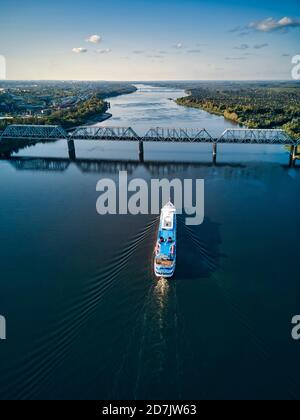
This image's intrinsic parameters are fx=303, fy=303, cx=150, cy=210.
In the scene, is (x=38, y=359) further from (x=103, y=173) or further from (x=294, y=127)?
(x=294, y=127)

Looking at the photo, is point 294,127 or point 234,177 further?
point 294,127

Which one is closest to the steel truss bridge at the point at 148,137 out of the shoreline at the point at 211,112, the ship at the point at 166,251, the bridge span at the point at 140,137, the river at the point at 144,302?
the bridge span at the point at 140,137

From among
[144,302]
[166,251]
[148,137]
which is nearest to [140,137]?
[148,137]

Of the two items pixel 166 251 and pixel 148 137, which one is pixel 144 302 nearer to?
pixel 166 251

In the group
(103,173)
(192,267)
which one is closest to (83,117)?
(103,173)

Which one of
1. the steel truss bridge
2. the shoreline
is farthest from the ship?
the shoreline

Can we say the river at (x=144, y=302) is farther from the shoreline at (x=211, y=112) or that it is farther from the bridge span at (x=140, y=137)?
the shoreline at (x=211, y=112)

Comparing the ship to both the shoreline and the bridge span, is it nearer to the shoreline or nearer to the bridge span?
the bridge span
